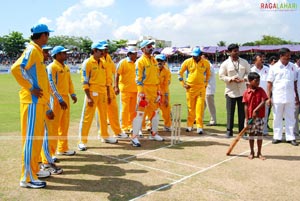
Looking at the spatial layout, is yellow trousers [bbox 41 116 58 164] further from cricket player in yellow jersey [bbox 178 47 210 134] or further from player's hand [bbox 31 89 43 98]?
cricket player in yellow jersey [bbox 178 47 210 134]

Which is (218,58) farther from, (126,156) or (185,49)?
(126,156)

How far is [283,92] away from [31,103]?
567cm

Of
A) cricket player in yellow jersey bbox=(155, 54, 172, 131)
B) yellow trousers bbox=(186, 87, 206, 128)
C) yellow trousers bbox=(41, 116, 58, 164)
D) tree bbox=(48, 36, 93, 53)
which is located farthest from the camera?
tree bbox=(48, 36, 93, 53)

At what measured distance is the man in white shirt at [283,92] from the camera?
746 cm

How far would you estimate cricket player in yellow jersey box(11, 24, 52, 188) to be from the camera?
447cm

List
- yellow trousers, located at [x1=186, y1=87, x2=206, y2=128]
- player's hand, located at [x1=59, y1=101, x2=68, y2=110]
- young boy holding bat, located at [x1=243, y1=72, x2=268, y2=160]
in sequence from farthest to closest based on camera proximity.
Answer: yellow trousers, located at [x1=186, y1=87, x2=206, y2=128]
young boy holding bat, located at [x1=243, y1=72, x2=268, y2=160]
player's hand, located at [x1=59, y1=101, x2=68, y2=110]

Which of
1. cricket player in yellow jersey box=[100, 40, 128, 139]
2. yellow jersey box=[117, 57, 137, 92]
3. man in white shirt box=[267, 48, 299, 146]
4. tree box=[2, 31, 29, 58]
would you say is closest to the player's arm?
cricket player in yellow jersey box=[100, 40, 128, 139]

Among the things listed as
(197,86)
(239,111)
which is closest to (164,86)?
(197,86)

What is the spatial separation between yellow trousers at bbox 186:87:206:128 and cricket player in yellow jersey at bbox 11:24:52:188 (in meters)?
4.63

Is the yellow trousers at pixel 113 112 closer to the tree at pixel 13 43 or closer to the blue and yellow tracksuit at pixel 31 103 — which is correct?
the blue and yellow tracksuit at pixel 31 103

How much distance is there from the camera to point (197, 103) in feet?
27.8

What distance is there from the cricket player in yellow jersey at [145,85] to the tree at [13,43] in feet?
192

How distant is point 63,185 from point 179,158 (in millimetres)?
2389

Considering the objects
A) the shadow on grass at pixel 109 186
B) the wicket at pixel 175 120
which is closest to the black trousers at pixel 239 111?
the wicket at pixel 175 120
